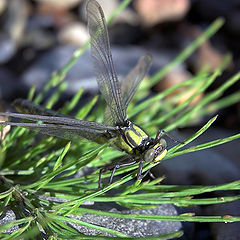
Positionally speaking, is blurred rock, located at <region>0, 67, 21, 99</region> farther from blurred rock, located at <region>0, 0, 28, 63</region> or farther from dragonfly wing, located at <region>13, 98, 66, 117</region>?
dragonfly wing, located at <region>13, 98, 66, 117</region>

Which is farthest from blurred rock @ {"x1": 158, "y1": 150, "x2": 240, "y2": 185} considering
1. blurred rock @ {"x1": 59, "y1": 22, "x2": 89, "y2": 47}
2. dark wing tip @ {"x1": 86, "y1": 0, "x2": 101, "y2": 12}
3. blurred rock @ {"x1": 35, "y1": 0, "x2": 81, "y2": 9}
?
blurred rock @ {"x1": 35, "y1": 0, "x2": 81, "y2": 9}

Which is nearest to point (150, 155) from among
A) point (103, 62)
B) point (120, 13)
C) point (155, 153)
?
point (155, 153)

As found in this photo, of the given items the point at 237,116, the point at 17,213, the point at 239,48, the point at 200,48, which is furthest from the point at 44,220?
the point at 239,48

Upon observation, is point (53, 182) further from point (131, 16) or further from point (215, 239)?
point (131, 16)

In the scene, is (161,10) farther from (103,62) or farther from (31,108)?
(31,108)

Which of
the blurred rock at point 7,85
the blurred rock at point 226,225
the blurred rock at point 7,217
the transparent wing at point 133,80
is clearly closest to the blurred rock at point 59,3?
the blurred rock at point 7,85
